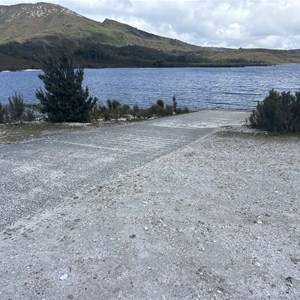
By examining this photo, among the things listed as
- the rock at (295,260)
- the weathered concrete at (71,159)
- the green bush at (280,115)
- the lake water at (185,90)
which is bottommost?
the lake water at (185,90)

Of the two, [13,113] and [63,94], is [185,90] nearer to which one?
[63,94]

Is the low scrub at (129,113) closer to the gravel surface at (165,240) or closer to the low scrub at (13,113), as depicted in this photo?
the low scrub at (13,113)

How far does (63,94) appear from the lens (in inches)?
657

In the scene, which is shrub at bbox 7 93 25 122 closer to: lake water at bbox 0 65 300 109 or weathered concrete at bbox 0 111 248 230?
weathered concrete at bbox 0 111 248 230

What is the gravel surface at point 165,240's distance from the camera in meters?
3.81

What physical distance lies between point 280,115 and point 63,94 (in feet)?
31.8

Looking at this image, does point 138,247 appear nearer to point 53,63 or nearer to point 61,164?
point 61,164

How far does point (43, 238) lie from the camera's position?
494cm

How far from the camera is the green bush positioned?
1270 centimetres

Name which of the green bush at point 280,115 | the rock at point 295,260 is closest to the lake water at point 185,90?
the green bush at point 280,115

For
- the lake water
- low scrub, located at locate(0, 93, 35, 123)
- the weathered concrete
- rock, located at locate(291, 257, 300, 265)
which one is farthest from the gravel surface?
the lake water

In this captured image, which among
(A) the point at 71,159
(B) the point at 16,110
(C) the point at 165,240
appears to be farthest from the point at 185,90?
(C) the point at 165,240

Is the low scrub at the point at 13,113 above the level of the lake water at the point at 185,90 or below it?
above

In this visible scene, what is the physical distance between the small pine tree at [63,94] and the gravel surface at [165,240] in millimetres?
9706
